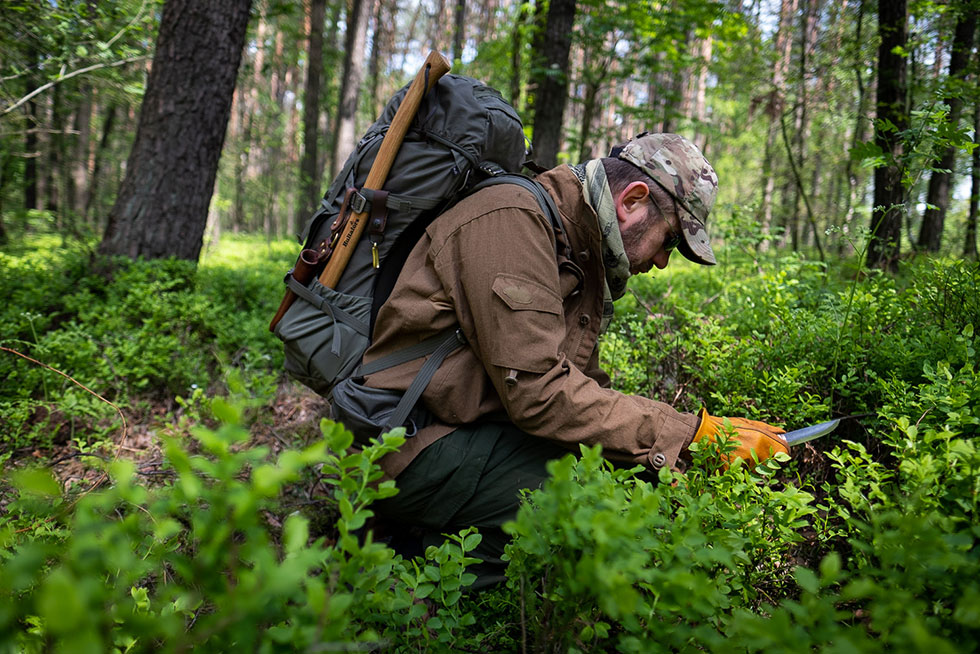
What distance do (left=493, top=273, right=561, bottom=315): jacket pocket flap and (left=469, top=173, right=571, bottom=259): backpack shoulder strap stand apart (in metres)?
0.35

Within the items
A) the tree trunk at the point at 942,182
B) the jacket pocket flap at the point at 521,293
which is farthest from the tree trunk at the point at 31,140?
the tree trunk at the point at 942,182

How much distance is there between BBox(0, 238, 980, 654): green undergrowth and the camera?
2.62 ft

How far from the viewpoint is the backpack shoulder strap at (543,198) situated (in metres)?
2.24

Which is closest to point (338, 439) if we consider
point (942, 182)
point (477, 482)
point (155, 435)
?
point (477, 482)

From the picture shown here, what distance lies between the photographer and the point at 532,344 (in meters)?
1.96

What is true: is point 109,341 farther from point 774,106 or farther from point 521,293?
point 774,106

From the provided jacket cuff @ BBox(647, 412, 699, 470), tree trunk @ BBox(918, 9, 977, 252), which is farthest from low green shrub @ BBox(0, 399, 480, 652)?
tree trunk @ BBox(918, 9, 977, 252)

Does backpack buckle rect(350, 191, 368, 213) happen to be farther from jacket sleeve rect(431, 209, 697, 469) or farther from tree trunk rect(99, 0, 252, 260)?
tree trunk rect(99, 0, 252, 260)

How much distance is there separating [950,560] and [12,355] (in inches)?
158

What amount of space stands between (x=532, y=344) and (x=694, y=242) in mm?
949

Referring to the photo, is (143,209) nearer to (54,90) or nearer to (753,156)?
(54,90)

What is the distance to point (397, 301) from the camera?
2203 millimetres

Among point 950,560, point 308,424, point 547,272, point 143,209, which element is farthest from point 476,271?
point 143,209

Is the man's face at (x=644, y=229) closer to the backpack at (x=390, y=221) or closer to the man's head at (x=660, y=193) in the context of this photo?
the man's head at (x=660, y=193)
